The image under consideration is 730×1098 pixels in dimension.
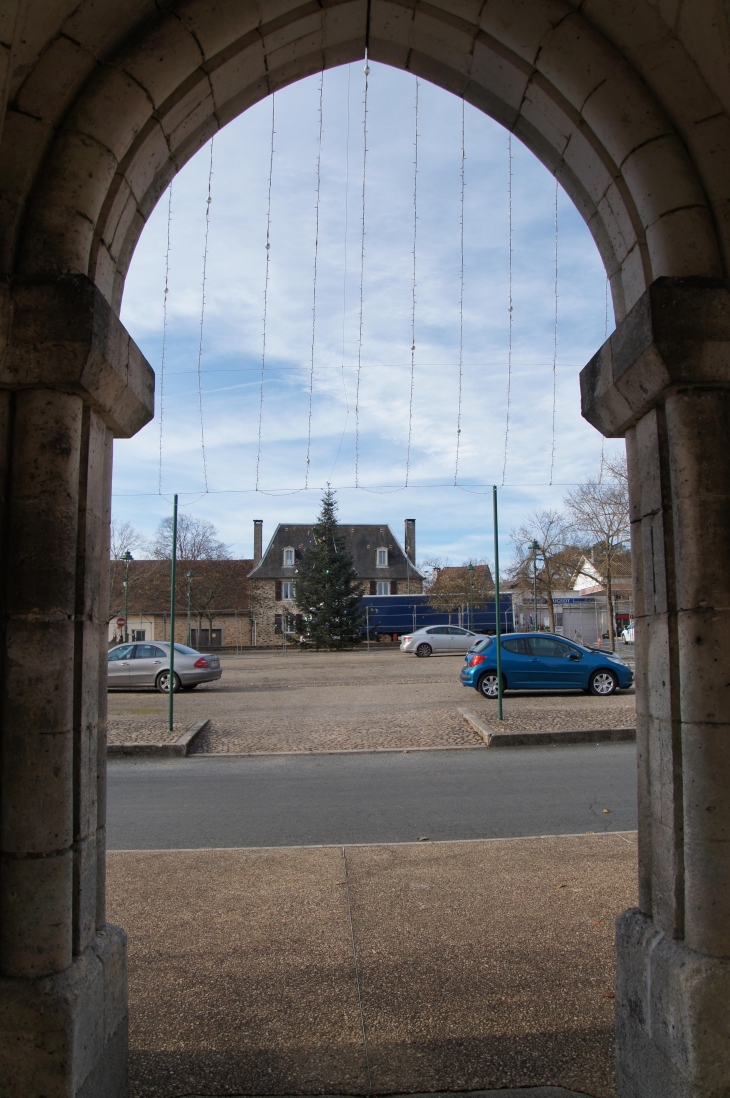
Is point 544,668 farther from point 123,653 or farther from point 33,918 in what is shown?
point 33,918

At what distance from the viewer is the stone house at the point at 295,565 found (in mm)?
55656

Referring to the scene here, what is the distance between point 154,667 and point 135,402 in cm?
1599

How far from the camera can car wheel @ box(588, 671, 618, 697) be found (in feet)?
49.6

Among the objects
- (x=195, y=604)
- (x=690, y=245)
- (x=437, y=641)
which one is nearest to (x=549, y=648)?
(x=690, y=245)

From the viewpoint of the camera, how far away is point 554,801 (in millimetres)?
7383

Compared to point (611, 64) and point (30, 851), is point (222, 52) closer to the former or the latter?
point (611, 64)

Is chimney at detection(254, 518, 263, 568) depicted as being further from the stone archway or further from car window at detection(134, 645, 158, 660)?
the stone archway

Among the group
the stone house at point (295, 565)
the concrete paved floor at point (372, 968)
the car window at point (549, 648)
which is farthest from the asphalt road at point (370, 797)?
the stone house at point (295, 565)

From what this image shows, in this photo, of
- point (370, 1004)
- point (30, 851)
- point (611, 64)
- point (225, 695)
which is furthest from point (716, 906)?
point (225, 695)

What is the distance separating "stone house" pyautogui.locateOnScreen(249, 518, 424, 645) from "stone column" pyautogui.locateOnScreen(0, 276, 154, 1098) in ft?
167

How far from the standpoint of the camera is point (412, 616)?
45031 mm

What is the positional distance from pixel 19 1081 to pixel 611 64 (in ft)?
12.2

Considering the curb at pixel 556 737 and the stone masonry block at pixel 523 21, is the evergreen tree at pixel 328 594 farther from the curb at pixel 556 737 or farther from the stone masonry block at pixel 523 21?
the stone masonry block at pixel 523 21

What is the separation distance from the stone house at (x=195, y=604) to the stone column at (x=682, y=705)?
4889 centimetres
